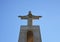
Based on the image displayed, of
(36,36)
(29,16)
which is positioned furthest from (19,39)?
(29,16)

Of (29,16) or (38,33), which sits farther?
(29,16)

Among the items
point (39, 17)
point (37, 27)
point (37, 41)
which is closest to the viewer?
point (37, 41)

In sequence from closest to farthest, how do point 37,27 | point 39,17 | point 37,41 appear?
point 37,41, point 37,27, point 39,17

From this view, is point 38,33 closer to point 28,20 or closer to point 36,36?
point 36,36

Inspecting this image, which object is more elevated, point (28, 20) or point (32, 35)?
point (28, 20)

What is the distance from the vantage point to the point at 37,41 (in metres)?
18.7

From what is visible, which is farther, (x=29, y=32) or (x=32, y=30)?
(x=29, y=32)

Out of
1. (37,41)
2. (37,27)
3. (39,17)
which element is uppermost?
(39,17)

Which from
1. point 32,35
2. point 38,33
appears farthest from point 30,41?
point 38,33

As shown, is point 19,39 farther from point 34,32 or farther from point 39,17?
point 39,17

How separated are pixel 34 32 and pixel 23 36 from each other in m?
1.23

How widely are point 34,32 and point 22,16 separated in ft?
9.03

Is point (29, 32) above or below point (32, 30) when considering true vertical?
below

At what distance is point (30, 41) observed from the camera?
69.4 feet
